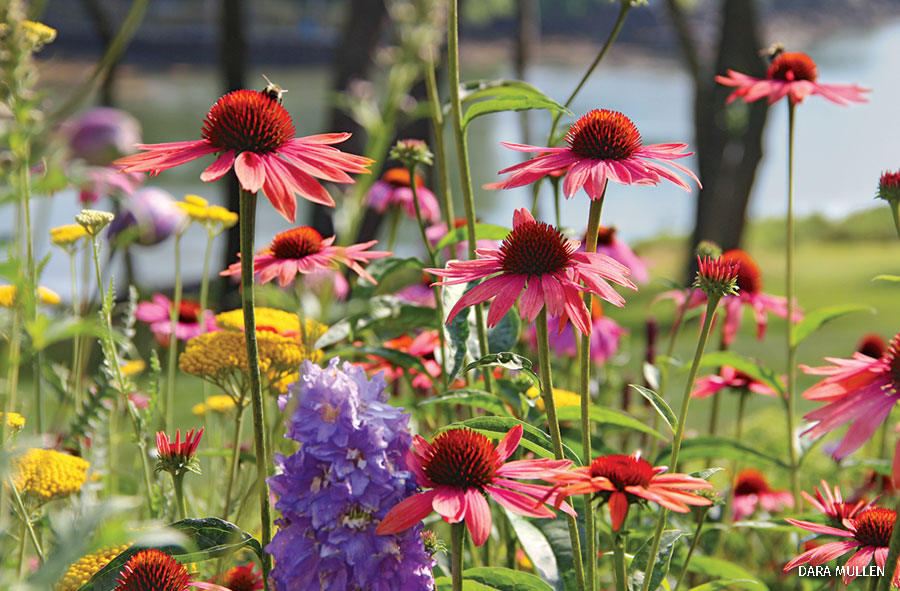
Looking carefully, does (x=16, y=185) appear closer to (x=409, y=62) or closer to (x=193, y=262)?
(x=409, y=62)

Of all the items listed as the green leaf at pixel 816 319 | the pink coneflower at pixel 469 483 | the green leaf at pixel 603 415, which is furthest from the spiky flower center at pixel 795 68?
the pink coneflower at pixel 469 483

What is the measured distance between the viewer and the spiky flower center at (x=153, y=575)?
0.63 meters

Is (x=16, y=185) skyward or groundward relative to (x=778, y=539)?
skyward

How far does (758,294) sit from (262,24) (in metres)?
28.2

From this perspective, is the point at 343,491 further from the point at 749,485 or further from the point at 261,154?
the point at 749,485

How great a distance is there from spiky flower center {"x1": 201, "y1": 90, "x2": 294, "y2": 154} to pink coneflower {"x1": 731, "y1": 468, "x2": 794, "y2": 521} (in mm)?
1142

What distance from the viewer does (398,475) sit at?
0.63 meters

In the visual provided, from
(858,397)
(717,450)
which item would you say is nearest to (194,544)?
(858,397)

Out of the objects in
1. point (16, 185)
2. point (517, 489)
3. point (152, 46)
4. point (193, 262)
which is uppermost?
point (152, 46)

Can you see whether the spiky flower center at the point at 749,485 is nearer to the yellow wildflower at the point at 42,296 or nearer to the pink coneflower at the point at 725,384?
the pink coneflower at the point at 725,384

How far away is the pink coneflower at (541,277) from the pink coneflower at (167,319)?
2.19 feet

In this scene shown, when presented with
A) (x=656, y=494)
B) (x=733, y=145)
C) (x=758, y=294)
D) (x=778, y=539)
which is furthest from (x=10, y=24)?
(x=733, y=145)

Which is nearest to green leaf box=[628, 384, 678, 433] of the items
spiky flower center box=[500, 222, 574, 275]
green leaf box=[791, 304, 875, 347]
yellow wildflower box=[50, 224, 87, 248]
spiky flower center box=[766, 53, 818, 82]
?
spiky flower center box=[500, 222, 574, 275]

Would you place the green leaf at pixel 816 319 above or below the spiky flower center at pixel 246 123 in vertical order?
below
